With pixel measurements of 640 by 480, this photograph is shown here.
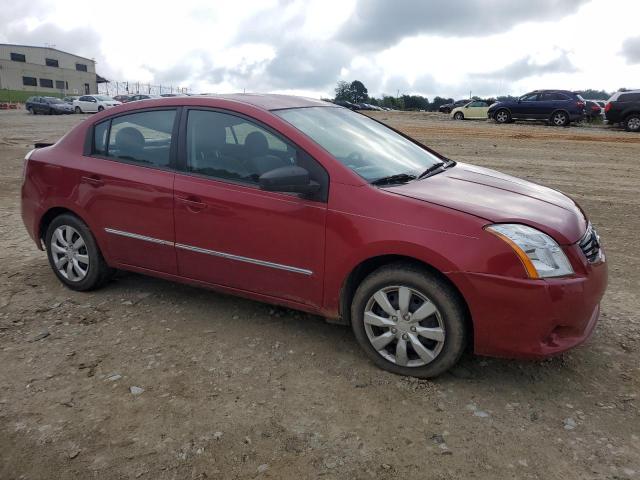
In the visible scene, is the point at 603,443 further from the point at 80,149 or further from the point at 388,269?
the point at 80,149

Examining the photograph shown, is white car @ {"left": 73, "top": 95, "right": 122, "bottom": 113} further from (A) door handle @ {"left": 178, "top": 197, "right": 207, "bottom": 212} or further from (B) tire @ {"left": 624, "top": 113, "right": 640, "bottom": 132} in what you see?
(A) door handle @ {"left": 178, "top": 197, "right": 207, "bottom": 212}

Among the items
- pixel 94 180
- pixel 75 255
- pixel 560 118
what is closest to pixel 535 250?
pixel 94 180

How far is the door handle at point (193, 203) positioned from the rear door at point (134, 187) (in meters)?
0.13

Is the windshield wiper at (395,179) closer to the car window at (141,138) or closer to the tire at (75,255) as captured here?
the car window at (141,138)

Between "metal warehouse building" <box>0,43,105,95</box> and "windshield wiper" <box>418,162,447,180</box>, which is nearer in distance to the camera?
"windshield wiper" <box>418,162,447,180</box>

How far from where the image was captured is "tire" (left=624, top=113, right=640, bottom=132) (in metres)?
20.9

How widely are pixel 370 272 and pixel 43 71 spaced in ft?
300

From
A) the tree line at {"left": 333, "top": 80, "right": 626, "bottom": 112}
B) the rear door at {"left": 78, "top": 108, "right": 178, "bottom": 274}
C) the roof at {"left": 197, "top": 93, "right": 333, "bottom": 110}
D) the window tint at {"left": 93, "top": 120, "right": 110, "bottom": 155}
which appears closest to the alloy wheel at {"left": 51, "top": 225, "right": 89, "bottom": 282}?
the rear door at {"left": 78, "top": 108, "right": 178, "bottom": 274}

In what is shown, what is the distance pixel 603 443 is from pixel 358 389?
1.27 metres

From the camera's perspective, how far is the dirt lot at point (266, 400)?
8.39 ft

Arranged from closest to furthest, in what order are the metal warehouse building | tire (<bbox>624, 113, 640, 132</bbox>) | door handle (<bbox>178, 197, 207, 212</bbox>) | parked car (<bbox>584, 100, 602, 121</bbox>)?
door handle (<bbox>178, 197, 207, 212</bbox>)
tire (<bbox>624, 113, 640, 132</bbox>)
parked car (<bbox>584, 100, 602, 121</bbox>)
the metal warehouse building

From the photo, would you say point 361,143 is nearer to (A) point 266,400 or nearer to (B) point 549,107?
(A) point 266,400

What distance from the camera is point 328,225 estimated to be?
3.29 m

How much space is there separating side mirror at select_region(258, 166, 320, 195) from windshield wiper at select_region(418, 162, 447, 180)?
84cm
